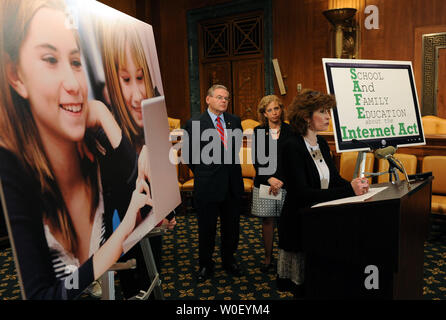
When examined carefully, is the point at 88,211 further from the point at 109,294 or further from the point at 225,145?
the point at 225,145

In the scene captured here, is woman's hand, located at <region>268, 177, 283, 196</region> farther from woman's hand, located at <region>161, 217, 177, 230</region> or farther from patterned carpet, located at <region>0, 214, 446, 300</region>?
woman's hand, located at <region>161, 217, 177, 230</region>

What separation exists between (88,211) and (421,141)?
2276 millimetres

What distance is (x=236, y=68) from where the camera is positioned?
779 cm

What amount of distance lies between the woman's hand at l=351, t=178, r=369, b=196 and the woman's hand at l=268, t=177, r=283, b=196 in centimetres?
109

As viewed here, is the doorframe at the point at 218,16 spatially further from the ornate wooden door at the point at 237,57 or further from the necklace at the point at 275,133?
the necklace at the point at 275,133

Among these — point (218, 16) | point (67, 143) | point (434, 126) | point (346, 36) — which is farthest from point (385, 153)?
point (218, 16)

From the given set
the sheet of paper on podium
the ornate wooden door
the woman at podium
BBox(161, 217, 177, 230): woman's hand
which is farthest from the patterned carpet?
the ornate wooden door

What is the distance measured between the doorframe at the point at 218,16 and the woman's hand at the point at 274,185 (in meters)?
4.13

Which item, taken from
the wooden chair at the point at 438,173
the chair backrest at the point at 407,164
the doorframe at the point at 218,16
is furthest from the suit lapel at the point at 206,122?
the doorframe at the point at 218,16

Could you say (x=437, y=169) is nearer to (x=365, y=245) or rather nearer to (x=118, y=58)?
(x=365, y=245)

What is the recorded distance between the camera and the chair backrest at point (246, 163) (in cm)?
458

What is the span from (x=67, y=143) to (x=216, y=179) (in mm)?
2084

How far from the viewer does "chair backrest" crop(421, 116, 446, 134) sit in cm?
537

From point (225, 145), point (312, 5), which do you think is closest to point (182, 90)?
point (312, 5)
